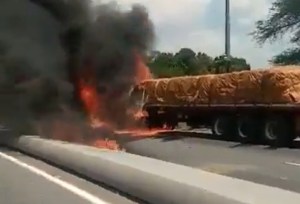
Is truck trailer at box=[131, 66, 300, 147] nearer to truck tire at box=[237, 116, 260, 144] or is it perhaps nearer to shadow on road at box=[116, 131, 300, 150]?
Answer: truck tire at box=[237, 116, 260, 144]

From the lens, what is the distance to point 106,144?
25516mm

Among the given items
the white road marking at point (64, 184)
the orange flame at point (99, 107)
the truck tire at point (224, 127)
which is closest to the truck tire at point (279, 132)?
the truck tire at point (224, 127)

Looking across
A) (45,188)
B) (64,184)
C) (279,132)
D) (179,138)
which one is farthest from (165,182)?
(179,138)

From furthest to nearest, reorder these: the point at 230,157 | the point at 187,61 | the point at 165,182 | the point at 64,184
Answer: the point at 187,61
the point at 230,157
the point at 64,184
the point at 165,182

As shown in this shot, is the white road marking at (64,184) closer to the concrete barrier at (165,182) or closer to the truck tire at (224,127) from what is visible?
the concrete barrier at (165,182)

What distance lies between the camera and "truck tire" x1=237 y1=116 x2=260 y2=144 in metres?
28.6

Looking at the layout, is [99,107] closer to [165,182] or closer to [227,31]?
[227,31]

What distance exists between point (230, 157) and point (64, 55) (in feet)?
35.4

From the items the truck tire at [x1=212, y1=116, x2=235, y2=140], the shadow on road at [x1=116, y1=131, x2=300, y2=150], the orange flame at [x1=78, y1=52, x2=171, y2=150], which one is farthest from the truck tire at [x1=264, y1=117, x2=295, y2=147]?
the orange flame at [x1=78, y1=52, x2=171, y2=150]

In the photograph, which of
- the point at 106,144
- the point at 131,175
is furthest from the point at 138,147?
the point at 131,175

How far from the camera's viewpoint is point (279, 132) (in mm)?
27062

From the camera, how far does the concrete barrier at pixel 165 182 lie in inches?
342

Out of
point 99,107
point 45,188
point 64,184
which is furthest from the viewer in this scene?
point 99,107

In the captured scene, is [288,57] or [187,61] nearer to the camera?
[288,57]
